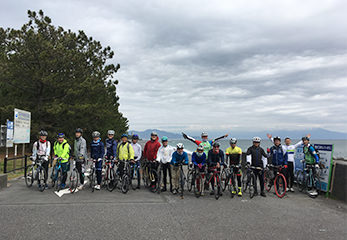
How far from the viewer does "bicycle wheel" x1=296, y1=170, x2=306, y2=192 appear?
10.7m

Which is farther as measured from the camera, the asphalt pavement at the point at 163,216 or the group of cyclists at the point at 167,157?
the group of cyclists at the point at 167,157

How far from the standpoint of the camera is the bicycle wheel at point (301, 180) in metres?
10.7

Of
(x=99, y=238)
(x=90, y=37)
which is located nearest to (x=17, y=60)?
(x=90, y=37)

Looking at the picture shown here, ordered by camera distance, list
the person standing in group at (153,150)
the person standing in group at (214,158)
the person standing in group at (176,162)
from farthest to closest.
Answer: the person standing in group at (153,150) < the person standing in group at (176,162) < the person standing in group at (214,158)

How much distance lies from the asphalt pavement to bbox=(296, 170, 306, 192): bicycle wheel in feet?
3.58

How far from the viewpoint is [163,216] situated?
6.77 m

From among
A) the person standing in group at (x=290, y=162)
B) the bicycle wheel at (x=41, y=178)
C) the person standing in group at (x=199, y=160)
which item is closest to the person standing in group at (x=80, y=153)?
the bicycle wheel at (x=41, y=178)

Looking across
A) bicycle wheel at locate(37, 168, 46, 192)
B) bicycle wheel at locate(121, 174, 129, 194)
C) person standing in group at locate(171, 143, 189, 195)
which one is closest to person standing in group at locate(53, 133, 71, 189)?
bicycle wheel at locate(37, 168, 46, 192)

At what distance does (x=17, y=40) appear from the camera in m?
24.8

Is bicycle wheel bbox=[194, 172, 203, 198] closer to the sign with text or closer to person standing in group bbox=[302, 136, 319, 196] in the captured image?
person standing in group bbox=[302, 136, 319, 196]

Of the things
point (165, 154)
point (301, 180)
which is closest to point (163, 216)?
point (165, 154)

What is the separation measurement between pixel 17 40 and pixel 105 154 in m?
19.6

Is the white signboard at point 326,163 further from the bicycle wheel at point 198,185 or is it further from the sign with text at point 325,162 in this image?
the bicycle wheel at point 198,185

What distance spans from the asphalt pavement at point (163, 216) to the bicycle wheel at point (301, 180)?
3.58 ft
